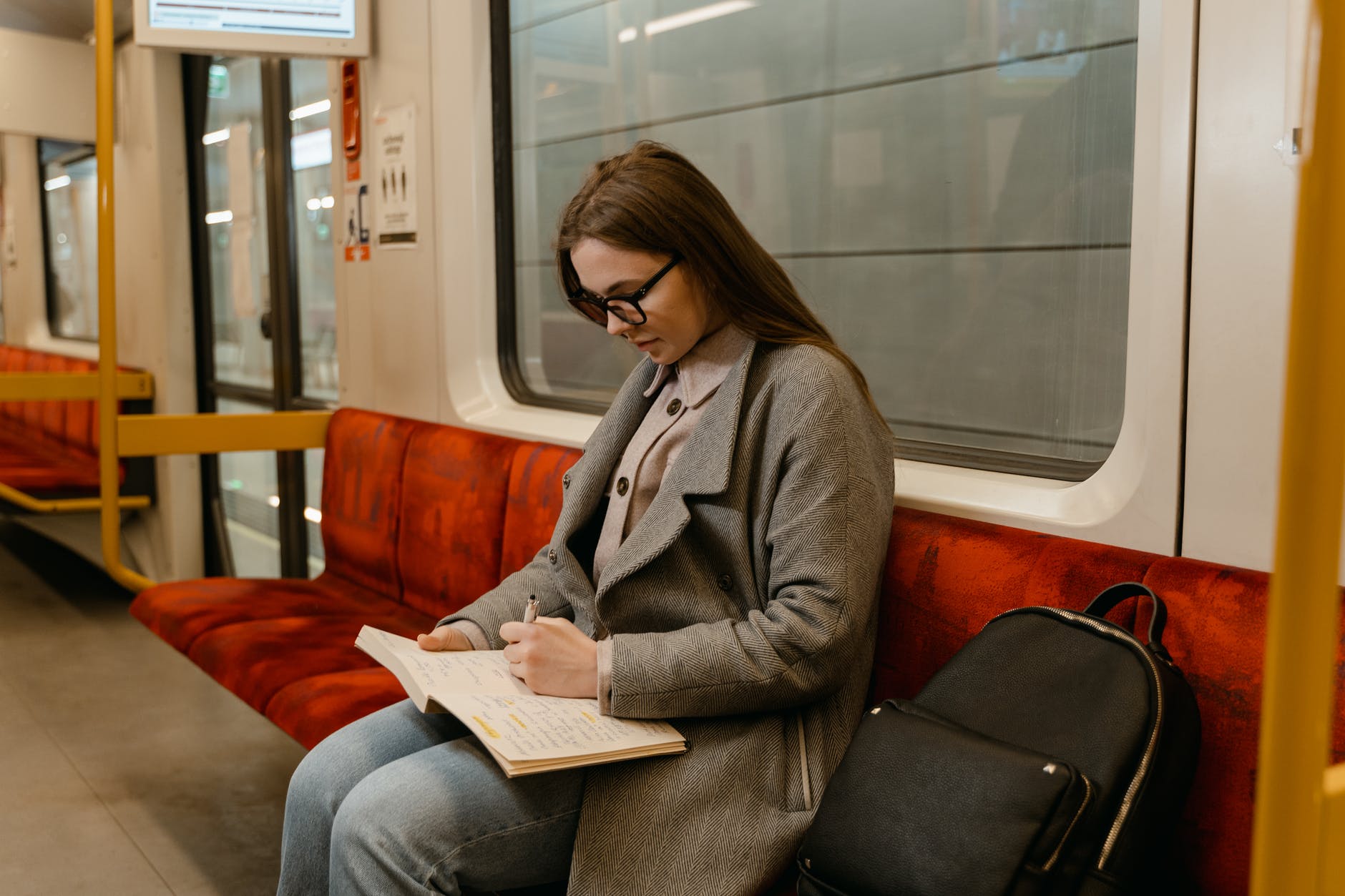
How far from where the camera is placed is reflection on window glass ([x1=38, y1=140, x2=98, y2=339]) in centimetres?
610

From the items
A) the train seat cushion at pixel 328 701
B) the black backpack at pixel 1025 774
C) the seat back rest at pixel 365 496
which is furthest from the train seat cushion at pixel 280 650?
the black backpack at pixel 1025 774

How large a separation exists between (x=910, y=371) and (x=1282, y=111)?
916 millimetres

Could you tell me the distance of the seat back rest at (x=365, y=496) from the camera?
316cm

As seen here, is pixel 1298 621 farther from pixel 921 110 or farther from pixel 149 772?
pixel 149 772

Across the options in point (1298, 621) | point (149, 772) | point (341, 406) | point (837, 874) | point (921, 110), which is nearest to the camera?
point (1298, 621)

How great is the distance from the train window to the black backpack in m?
0.57

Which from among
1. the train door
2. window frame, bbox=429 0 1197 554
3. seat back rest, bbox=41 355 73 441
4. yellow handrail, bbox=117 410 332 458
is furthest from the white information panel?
seat back rest, bbox=41 355 73 441

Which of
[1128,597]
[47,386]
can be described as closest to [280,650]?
[1128,597]

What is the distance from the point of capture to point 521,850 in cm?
150

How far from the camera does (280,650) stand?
2.59 metres

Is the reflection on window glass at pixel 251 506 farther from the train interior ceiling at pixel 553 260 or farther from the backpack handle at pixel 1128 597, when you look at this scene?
the backpack handle at pixel 1128 597

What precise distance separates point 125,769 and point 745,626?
2.41m

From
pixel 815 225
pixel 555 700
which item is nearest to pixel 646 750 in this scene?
pixel 555 700

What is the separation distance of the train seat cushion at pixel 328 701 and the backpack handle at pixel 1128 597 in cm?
135
